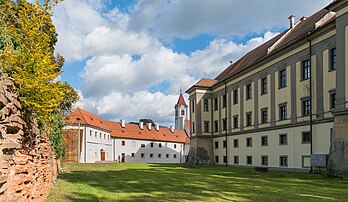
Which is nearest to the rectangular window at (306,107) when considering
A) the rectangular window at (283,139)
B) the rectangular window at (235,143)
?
the rectangular window at (283,139)

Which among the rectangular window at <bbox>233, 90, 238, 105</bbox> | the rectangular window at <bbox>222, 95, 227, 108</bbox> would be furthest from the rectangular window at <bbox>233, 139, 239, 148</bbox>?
the rectangular window at <bbox>222, 95, 227, 108</bbox>

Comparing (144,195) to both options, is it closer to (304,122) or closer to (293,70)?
(304,122)

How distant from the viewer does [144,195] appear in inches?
481

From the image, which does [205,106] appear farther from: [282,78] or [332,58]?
[332,58]

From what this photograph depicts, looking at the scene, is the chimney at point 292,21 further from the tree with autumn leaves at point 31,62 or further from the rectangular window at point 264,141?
the tree with autumn leaves at point 31,62

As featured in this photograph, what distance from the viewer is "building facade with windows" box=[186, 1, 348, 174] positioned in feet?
71.9

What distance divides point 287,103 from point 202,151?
1873 cm

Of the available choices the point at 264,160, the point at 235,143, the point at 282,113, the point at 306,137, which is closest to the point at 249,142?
the point at 235,143

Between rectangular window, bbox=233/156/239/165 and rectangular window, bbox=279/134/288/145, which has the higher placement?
rectangular window, bbox=279/134/288/145

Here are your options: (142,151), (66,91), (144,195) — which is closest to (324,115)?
(144,195)

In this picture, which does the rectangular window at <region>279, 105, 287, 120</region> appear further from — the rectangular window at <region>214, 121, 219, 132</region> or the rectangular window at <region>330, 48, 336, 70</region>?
the rectangular window at <region>214, 121, 219, 132</region>

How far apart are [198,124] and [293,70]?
66.7 feet

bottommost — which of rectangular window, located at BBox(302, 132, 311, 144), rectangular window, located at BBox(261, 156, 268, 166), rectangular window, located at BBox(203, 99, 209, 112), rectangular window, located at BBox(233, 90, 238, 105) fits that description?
rectangular window, located at BBox(261, 156, 268, 166)

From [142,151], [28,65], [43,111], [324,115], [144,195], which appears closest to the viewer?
[28,65]
